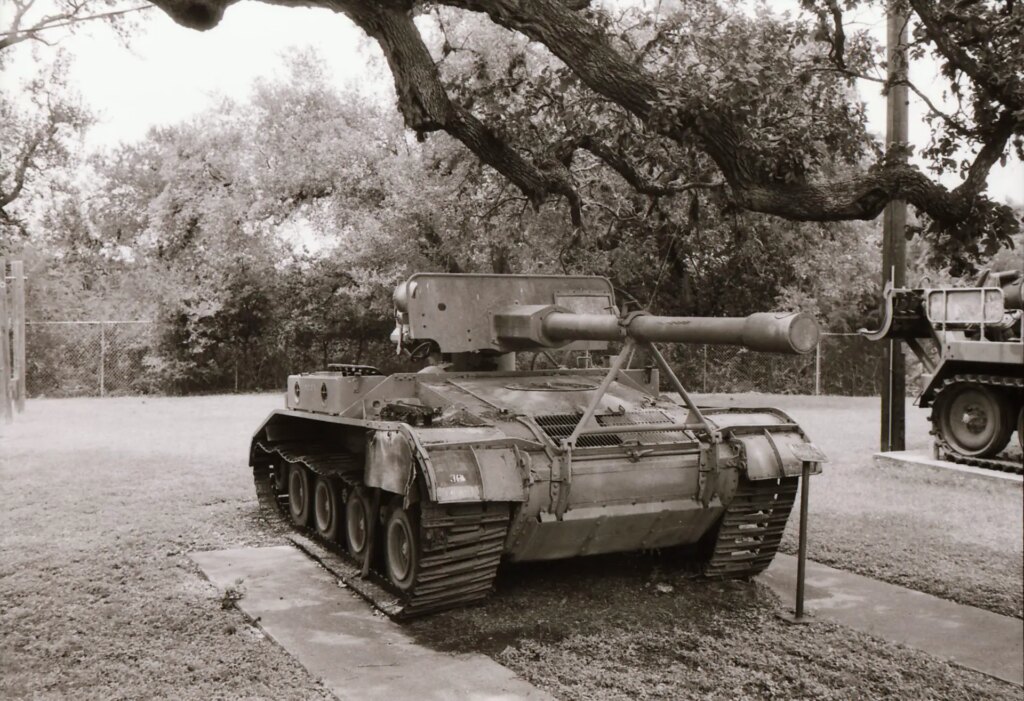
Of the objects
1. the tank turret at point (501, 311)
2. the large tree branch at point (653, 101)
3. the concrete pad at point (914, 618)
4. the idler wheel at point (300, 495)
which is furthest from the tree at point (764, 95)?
the idler wheel at point (300, 495)

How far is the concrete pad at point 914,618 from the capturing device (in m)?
5.70

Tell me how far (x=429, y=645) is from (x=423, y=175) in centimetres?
1163

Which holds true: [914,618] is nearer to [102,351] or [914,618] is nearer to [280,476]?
[280,476]

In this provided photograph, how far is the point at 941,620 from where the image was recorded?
251 inches

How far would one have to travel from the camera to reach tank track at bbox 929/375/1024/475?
37.6 ft

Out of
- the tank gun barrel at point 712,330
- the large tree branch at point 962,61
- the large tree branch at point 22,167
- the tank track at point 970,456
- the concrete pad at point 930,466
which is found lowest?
the concrete pad at point 930,466

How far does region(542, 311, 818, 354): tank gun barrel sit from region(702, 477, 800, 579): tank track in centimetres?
149

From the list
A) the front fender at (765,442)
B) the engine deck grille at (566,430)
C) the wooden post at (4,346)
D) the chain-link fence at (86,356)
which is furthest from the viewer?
the chain-link fence at (86,356)

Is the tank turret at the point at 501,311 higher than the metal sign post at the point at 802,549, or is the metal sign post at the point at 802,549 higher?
the tank turret at the point at 501,311

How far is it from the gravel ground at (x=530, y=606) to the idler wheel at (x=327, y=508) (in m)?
0.50

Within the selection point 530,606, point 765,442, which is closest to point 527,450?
point 530,606

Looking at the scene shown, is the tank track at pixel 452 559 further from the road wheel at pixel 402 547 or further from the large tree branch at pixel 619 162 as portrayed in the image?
the large tree branch at pixel 619 162

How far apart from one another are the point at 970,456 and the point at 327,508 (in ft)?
26.0

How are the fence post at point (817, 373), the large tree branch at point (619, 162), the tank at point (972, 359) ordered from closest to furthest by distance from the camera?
the large tree branch at point (619, 162), the tank at point (972, 359), the fence post at point (817, 373)
